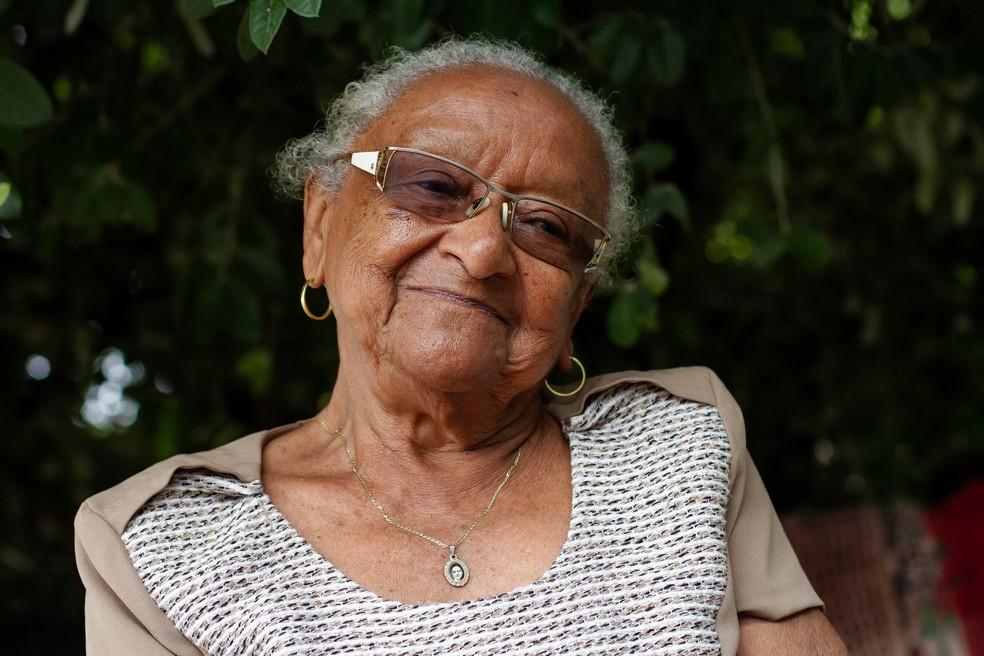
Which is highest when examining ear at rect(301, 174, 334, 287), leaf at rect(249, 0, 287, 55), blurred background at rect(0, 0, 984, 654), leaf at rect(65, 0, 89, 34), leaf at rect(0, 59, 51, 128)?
leaf at rect(249, 0, 287, 55)

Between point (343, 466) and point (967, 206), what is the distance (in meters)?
2.73

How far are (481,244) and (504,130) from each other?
0.25 m

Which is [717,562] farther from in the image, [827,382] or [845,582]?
[827,382]

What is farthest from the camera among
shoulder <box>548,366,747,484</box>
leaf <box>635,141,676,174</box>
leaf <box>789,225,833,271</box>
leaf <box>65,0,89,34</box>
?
leaf <box>789,225,833,271</box>

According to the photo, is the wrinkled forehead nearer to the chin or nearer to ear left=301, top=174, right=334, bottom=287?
ear left=301, top=174, right=334, bottom=287

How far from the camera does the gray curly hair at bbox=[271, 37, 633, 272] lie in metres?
2.33

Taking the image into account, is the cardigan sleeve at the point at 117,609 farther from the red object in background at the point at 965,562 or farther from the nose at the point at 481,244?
the red object in background at the point at 965,562

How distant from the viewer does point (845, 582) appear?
170 inches

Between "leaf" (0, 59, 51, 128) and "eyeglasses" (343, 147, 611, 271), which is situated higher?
"leaf" (0, 59, 51, 128)

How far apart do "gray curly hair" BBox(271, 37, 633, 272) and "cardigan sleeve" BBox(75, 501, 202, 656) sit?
84 centimetres

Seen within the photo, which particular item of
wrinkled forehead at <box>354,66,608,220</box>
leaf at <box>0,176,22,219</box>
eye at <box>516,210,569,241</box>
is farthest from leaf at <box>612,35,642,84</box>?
leaf at <box>0,176,22,219</box>

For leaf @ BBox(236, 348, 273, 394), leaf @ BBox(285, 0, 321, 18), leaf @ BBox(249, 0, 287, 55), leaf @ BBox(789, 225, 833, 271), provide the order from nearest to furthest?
1. leaf @ BBox(285, 0, 321, 18)
2. leaf @ BBox(249, 0, 287, 55)
3. leaf @ BBox(789, 225, 833, 271)
4. leaf @ BBox(236, 348, 273, 394)

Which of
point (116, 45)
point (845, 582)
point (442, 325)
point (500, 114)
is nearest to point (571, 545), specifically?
point (442, 325)

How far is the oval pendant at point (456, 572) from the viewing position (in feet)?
6.83
